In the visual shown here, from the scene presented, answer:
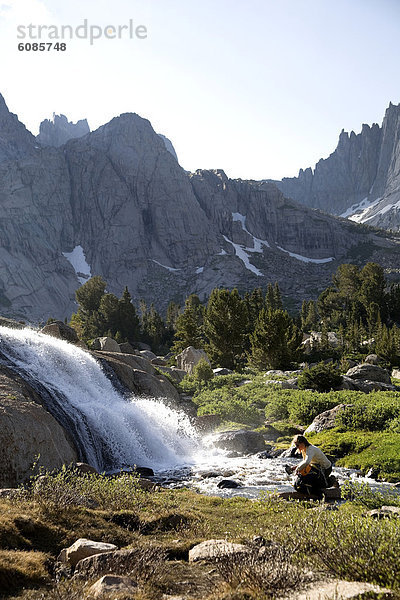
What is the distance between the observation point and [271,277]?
17050 centimetres

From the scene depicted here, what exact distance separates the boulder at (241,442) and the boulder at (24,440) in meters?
8.75

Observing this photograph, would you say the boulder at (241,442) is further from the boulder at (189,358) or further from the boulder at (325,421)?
the boulder at (189,358)

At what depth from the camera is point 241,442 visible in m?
22.0

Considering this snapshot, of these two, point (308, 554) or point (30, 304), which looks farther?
point (30, 304)

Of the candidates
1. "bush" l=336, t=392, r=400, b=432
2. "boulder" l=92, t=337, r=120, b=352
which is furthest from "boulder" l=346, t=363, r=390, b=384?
"boulder" l=92, t=337, r=120, b=352

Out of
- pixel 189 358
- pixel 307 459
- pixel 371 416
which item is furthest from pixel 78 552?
pixel 189 358

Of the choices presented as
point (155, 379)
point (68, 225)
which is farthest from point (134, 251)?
point (155, 379)

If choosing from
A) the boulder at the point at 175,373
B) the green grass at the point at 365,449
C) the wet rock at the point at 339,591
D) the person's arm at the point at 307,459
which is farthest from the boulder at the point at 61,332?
the wet rock at the point at 339,591

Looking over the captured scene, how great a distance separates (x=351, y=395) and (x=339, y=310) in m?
65.2

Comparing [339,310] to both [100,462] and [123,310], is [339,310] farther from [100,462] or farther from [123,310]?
[100,462]

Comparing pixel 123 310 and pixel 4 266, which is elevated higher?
pixel 4 266

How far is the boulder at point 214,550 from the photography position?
6459mm

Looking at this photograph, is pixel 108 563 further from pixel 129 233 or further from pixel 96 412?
pixel 129 233

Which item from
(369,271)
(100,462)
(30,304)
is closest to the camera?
(100,462)
